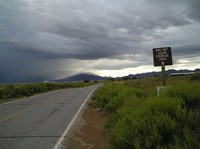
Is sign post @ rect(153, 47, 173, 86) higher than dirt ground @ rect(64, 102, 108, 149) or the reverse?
higher

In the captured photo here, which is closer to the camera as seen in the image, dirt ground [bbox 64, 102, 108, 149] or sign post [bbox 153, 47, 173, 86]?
dirt ground [bbox 64, 102, 108, 149]

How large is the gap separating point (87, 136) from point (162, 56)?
892cm

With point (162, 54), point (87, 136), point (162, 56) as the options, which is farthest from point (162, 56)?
point (87, 136)

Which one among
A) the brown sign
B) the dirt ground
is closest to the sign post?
the brown sign

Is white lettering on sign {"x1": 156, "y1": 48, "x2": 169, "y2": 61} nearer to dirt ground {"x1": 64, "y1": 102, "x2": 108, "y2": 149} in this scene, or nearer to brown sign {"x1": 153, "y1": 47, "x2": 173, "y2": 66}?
brown sign {"x1": 153, "y1": 47, "x2": 173, "y2": 66}

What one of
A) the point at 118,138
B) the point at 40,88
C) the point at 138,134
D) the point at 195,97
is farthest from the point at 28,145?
the point at 40,88

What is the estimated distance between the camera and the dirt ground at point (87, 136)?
23.9 ft

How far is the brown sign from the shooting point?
1523 cm

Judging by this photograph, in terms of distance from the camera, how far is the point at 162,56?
15.3 m

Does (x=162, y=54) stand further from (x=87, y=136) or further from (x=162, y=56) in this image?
(x=87, y=136)

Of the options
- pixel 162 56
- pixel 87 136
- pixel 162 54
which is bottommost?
pixel 87 136

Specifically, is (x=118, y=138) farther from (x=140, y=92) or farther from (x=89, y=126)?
(x=140, y=92)

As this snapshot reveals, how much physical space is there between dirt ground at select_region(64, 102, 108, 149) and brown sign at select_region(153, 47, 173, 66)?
6.34m

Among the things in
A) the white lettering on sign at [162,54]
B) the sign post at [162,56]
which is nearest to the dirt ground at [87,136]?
the sign post at [162,56]
